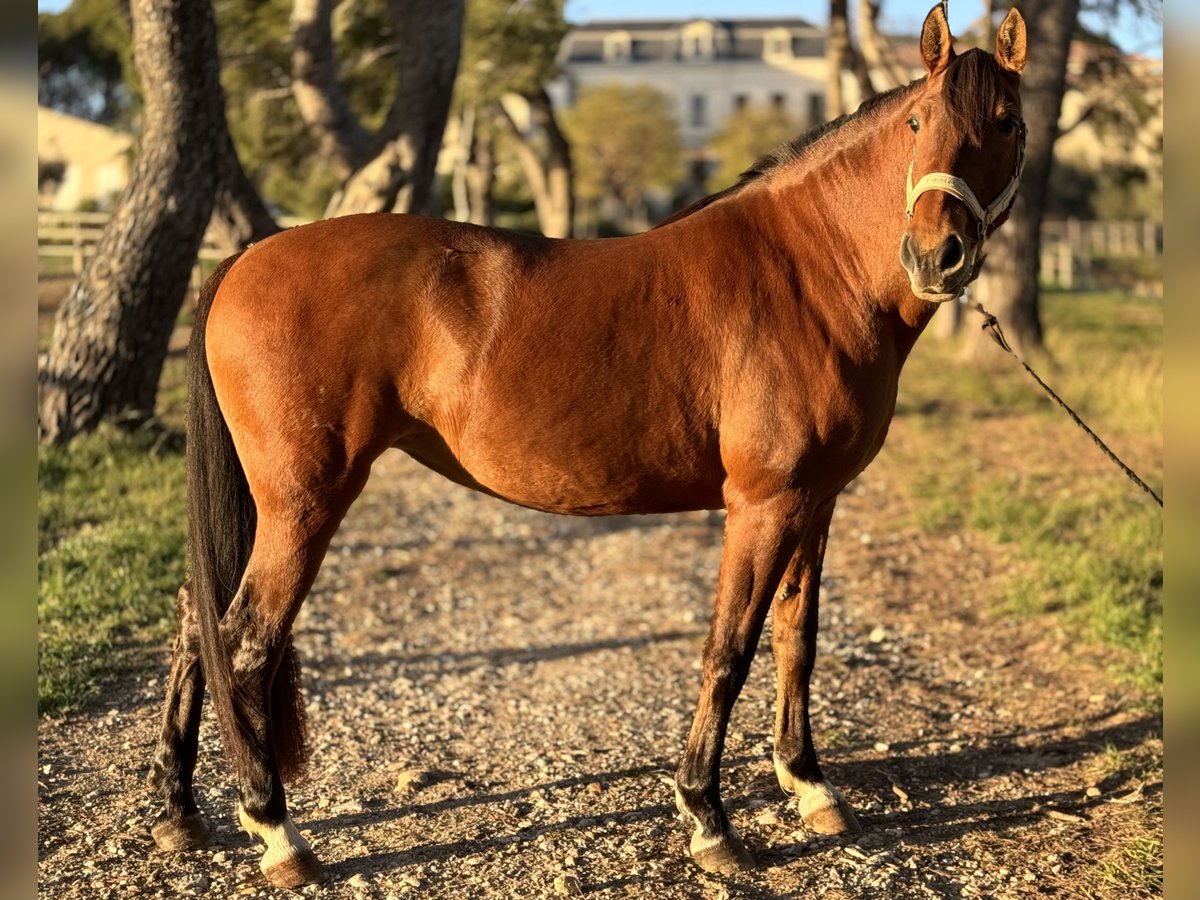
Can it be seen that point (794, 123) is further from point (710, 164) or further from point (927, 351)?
point (927, 351)

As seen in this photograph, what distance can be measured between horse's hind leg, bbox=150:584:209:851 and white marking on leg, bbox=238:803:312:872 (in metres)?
0.30

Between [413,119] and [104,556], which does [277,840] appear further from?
[413,119]

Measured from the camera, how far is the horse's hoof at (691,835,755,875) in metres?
3.79

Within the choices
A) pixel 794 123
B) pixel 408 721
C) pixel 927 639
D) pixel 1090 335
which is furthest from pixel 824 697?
pixel 794 123

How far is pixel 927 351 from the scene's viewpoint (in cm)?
1561

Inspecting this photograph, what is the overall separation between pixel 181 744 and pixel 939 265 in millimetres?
2848

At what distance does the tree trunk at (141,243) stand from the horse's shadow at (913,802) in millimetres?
5499

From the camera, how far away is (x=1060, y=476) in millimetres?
9250

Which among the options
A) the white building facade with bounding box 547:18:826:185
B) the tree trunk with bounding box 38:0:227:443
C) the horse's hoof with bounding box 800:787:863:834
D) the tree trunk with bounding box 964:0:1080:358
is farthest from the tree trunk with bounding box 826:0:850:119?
the white building facade with bounding box 547:18:826:185

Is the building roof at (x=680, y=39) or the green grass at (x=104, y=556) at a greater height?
the building roof at (x=680, y=39)

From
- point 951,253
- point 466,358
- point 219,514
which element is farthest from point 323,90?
point 951,253

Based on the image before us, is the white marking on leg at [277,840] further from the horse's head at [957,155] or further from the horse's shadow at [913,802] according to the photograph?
the horse's head at [957,155]

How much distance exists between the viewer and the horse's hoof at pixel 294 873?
11.9 feet

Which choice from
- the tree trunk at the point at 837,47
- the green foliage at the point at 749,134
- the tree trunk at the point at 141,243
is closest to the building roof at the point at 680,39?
the green foliage at the point at 749,134
